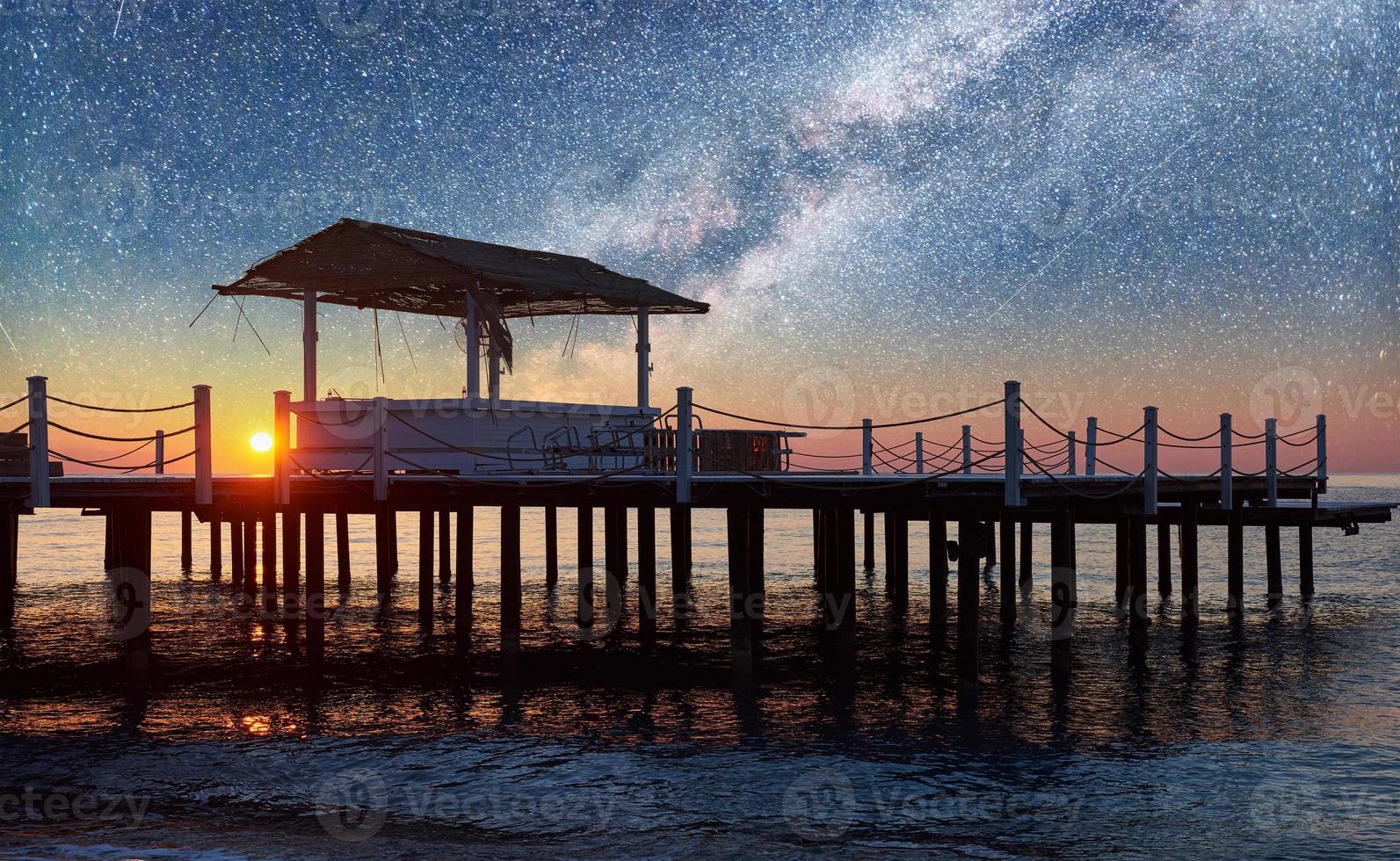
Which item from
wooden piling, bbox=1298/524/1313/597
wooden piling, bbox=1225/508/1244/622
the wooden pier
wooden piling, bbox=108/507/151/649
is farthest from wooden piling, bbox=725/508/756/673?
wooden piling, bbox=1298/524/1313/597

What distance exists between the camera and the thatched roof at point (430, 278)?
20984 millimetres

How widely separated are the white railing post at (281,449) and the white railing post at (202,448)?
924 mm

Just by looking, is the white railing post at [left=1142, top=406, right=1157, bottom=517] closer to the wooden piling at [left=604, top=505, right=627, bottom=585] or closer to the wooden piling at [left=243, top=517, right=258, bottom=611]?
the wooden piling at [left=604, top=505, right=627, bottom=585]

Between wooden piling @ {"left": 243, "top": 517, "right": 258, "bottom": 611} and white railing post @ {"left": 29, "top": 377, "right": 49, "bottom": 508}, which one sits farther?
wooden piling @ {"left": 243, "top": 517, "right": 258, "bottom": 611}

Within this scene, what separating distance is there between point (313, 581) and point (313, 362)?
15.3 feet

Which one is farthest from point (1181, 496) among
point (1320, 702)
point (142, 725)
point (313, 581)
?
point (142, 725)

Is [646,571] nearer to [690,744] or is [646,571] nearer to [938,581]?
[938,581]

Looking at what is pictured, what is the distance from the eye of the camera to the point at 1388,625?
28.9m

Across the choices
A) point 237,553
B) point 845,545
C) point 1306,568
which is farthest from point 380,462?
point 1306,568

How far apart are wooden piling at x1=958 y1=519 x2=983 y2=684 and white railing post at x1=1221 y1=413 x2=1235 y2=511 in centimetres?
710

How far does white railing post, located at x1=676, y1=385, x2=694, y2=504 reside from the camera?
16969 millimetres

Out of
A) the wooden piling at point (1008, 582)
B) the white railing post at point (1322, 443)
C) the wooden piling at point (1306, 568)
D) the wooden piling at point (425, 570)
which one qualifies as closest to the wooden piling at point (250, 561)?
the wooden piling at point (425, 570)

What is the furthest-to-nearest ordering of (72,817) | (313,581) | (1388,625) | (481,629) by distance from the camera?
(1388,625) → (481,629) → (313,581) → (72,817)

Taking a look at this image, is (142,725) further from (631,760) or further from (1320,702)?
(1320,702)
